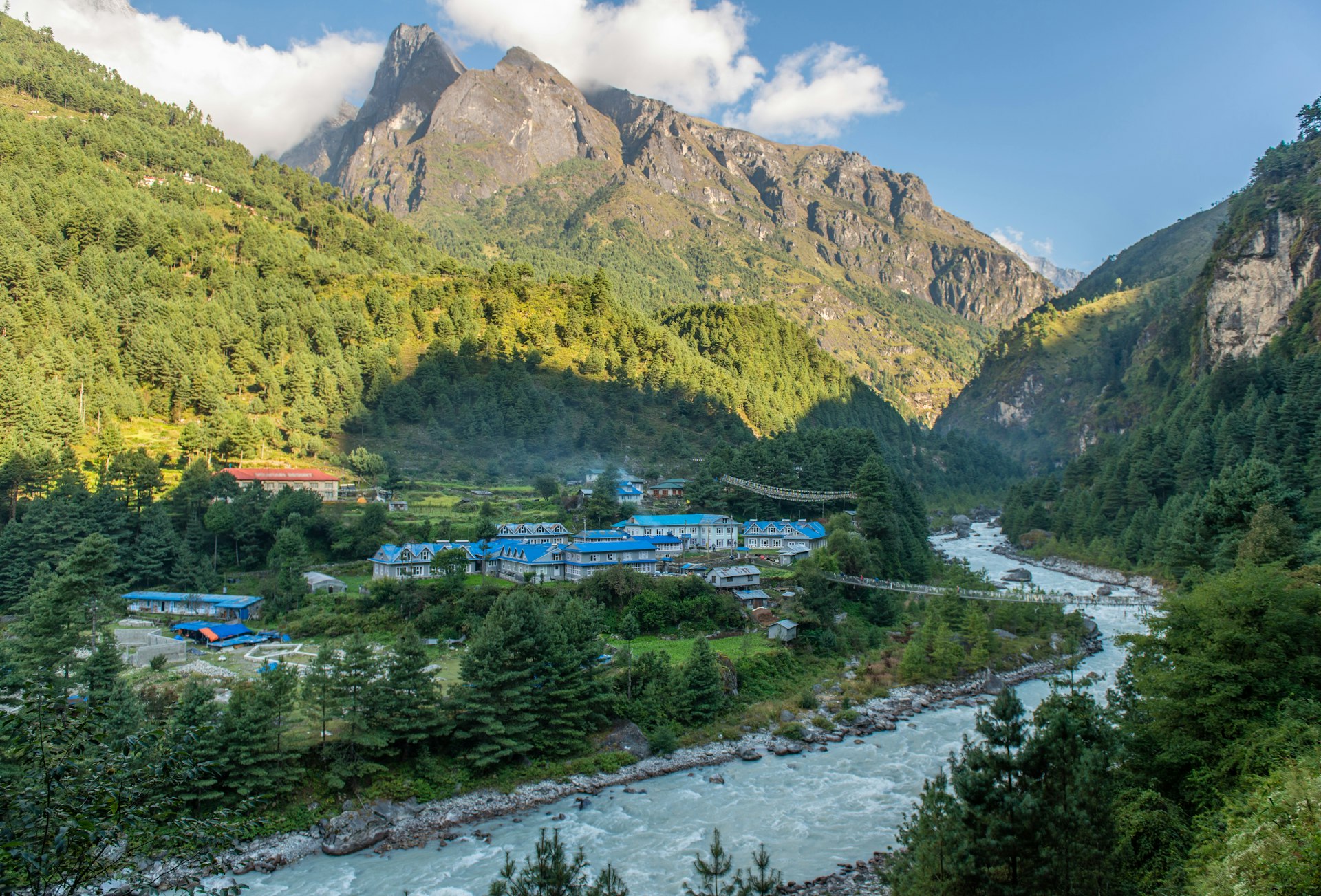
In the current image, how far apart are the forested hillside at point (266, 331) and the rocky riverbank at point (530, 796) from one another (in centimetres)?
2958

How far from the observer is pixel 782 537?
151 ft

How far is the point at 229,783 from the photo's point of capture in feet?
64.0

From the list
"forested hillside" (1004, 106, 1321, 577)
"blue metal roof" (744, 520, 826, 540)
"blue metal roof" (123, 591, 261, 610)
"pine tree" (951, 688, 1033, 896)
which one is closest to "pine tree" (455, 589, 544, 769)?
"blue metal roof" (123, 591, 261, 610)

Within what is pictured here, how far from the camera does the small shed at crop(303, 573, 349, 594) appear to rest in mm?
34781

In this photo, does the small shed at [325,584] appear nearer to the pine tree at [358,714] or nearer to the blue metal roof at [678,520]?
the pine tree at [358,714]

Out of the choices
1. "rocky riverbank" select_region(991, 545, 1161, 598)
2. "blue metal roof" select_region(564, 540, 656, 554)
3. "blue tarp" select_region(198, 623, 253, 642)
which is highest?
"blue metal roof" select_region(564, 540, 656, 554)

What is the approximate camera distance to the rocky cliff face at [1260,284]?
61656 mm

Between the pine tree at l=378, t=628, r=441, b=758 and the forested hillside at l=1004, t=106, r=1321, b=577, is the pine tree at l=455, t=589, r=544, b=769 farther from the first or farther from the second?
the forested hillside at l=1004, t=106, r=1321, b=577

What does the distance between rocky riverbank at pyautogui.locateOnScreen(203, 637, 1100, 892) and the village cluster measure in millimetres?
6216

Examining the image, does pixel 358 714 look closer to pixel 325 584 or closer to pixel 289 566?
pixel 325 584

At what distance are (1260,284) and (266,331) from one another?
87.1m

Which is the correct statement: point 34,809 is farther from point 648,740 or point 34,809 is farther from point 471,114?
point 471,114

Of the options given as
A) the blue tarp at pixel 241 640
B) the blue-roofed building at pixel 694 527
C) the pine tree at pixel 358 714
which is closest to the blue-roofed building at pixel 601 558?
the blue-roofed building at pixel 694 527

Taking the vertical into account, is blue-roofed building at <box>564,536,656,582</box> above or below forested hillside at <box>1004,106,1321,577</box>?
below
